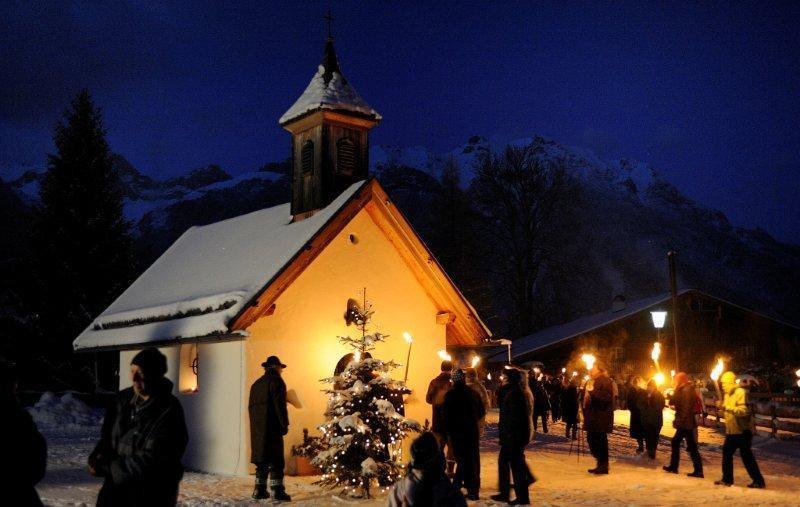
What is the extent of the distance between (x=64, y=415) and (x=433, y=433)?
1886cm

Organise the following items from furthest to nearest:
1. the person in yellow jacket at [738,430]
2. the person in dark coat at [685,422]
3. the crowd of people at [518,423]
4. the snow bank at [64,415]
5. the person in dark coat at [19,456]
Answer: the snow bank at [64,415]
the person in dark coat at [685,422]
the person in yellow jacket at [738,430]
the crowd of people at [518,423]
the person in dark coat at [19,456]

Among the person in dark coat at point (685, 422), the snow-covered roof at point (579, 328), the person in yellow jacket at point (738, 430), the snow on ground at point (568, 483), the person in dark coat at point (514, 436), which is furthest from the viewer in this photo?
the snow-covered roof at point (579, 328)

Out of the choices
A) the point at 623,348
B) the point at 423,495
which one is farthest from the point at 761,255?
the point at 423,495

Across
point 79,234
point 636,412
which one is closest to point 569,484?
point 636,412

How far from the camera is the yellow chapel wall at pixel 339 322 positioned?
48.1ft

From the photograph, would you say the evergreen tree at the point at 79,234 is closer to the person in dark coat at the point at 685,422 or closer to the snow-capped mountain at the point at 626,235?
the person in dark coat at the point at 685,422

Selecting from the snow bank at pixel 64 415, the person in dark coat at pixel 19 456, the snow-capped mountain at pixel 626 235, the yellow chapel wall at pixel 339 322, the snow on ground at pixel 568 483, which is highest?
the snow-capped mountain at pixel 626 235

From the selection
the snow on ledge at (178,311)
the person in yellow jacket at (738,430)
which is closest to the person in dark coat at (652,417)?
the person in yellow jacket at (738,430)

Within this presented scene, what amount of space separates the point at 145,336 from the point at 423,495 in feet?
42.1

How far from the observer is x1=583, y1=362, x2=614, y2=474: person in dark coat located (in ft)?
47.9

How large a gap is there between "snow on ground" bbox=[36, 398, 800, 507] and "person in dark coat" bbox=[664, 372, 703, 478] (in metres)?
0.29

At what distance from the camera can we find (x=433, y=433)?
8047mm

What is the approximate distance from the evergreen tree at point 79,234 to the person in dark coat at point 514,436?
2251cm

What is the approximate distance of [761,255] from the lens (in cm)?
17825
